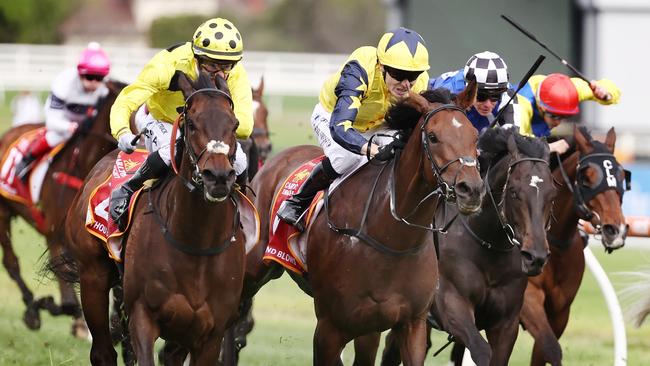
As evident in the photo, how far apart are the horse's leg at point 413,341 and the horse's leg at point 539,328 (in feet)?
3.99

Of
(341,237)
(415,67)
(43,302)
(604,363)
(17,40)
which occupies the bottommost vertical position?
(17,40)

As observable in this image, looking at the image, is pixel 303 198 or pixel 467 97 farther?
pixel 303 198

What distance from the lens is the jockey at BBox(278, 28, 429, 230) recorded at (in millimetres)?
6363

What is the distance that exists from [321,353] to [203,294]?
2.39 feet

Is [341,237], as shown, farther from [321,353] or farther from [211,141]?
[211,141]

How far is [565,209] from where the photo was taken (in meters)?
7.92

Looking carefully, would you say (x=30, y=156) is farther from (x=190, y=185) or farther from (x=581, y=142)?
(x=190, y=185)

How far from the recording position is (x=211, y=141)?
569cm

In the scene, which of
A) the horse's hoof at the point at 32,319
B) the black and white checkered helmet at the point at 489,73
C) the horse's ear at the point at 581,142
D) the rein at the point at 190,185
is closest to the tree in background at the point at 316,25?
the horse's hoof at the point at 32,319

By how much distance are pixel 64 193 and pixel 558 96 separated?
399 cm

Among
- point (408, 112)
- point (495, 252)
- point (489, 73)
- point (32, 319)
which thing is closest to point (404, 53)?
point (408, 112)

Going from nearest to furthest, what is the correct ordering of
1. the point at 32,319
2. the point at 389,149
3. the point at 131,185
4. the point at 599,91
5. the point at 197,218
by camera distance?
the point at 197,218 < the point at 389,149 < the point at 131,185 < the point at 599,91 < the point at 32,319

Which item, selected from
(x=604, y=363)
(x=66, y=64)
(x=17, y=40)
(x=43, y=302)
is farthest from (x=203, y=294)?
(x=17, y=40)

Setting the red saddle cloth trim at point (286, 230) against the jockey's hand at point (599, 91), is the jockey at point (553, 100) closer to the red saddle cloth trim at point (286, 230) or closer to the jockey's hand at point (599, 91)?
the jockey's hand at point (599, 91)
